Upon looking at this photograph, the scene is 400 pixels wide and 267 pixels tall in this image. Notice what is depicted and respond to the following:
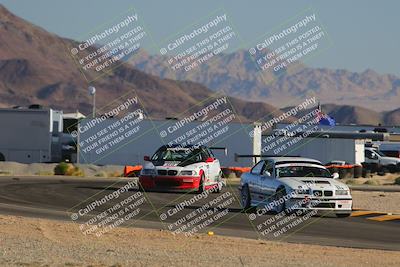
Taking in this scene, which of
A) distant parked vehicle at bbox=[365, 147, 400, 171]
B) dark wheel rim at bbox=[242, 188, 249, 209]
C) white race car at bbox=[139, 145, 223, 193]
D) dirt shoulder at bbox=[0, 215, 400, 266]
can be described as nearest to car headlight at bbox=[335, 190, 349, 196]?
dark wheel rim at bbox=[242, 188, 249, 209]

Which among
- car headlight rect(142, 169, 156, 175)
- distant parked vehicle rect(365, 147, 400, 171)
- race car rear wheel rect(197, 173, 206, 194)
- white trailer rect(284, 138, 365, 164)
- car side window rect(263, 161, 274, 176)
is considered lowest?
distant parked vehicle rect(365, 147, 400, 171)

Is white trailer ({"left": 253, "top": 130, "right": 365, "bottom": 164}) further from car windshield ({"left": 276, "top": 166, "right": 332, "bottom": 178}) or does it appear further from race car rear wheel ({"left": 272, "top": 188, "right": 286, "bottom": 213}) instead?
race car rear wheel ({"left": 272, "top": 188, "right": 286, "bottom": 213})

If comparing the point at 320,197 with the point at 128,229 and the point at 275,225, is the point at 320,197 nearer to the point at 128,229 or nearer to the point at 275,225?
Result: the point at 275,225

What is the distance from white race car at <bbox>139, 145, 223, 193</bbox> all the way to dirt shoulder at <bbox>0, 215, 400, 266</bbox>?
10.4 meters

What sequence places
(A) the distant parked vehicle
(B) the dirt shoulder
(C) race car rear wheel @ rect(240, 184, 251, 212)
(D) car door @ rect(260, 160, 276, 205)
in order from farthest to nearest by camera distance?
(A) the distant parked vehicle < (C) race car rear wheel @ rect(240, 184, 251, 212) < (D) car door @ rect(260, 160, 276, 205) < (B) the dirt shoulder

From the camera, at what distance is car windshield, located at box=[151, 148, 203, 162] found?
28.8m

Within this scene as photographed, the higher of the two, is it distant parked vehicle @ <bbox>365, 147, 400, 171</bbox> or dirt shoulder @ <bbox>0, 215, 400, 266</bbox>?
dirt shoulder @ <bbox>0, 215, 400, 266</bbox>

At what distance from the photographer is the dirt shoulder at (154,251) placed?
1292 cm

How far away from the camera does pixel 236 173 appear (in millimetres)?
49125

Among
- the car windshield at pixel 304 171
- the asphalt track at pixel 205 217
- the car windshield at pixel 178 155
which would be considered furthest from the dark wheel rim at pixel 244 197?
the car windshield at pixel 178 155

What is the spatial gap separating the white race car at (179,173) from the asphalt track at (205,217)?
1.00ft

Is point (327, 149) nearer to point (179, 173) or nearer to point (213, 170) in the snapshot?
point (213, 170)

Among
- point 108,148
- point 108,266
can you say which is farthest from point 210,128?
point 108,266

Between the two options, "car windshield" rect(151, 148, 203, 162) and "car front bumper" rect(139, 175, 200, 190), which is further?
"car windshield" rect(151, 148, 203, 162)
